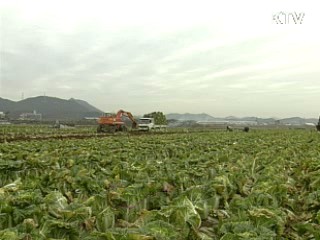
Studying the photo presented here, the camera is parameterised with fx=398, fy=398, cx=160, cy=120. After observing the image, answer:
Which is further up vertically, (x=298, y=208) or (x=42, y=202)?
(x=42, y=202)

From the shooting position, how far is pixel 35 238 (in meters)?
3.26

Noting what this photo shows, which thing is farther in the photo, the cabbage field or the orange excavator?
the orange excavator

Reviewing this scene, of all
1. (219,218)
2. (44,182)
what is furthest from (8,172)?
(219,218)

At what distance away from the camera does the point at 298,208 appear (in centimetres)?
621

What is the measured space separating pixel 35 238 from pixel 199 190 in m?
2.73

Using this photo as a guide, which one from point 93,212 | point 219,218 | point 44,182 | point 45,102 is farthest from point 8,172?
point 45,102

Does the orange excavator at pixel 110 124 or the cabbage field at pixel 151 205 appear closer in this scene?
the cabbage field at pixel 151 205

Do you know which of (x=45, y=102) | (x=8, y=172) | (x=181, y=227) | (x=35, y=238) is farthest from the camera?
(x=45, y=102)

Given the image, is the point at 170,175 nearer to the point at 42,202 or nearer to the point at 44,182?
the point at 44,182

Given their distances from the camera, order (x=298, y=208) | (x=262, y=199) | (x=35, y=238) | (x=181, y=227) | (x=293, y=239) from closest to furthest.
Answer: (x=35, y=238)
(x=181, y=227)
(x=293, y=239)
(x=262, y=199)
(x=298, y=208)

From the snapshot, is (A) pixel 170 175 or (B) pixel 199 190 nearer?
(B) pixel 199 190

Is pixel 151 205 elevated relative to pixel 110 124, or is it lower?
lower

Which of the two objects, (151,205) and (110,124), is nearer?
(151,205)

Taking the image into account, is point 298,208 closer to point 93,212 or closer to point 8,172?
point 93,212
